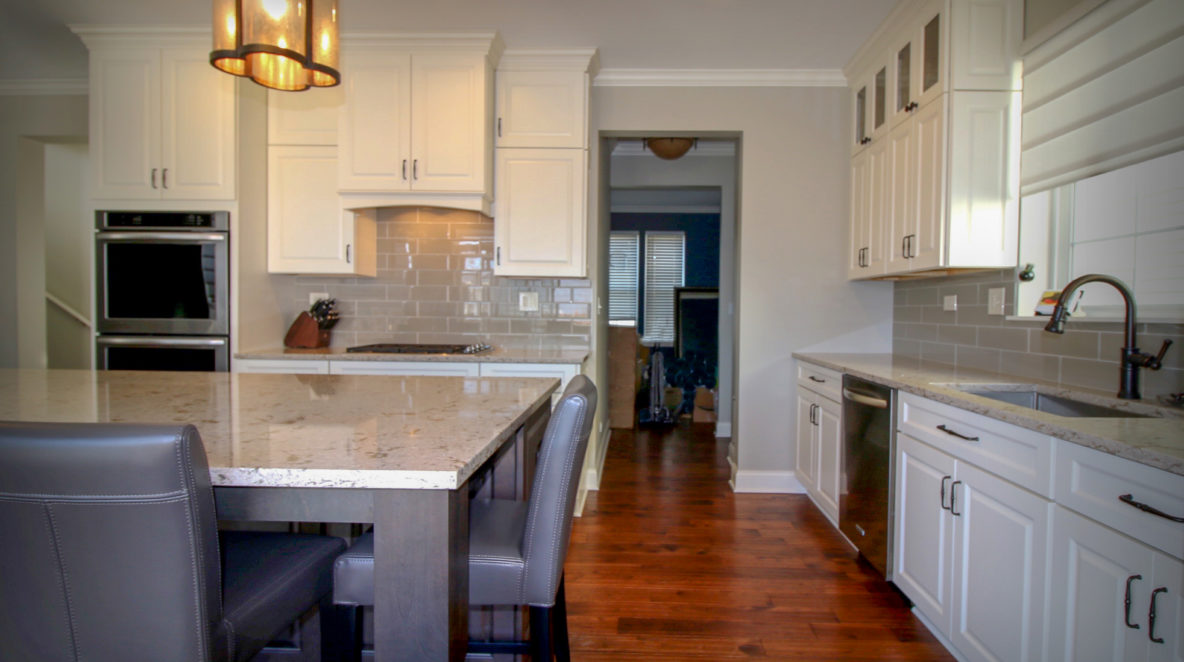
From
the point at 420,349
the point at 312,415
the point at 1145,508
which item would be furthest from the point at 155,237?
the point at 1145,508

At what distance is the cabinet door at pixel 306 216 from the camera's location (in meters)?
3.42

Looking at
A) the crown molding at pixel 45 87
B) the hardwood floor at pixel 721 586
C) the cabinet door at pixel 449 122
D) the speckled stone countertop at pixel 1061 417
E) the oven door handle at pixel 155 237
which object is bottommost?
the hardwood floor at pixel 721 586

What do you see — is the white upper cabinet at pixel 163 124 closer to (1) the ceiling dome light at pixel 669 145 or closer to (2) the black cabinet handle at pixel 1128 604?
(1) the ceiling dome light at pixel 669 145

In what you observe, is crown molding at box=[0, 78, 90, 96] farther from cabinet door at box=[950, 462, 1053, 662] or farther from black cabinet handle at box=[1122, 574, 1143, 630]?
black cabinet handle at box=[1122, 574, 1143, 630]

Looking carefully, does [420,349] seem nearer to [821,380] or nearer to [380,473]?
[821,380]

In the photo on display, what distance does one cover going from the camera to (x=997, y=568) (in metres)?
1.68

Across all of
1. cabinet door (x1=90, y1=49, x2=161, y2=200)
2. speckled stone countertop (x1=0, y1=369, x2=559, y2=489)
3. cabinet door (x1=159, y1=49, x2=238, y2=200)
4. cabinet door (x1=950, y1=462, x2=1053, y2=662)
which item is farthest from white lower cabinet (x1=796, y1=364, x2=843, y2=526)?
cabinet door (x1=90, y1=49, x2=161, y2=200)

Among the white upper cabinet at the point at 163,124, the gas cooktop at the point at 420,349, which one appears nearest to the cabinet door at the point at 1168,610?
the gas cooktop at the point at 420,349

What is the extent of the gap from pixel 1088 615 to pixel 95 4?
14.2ft

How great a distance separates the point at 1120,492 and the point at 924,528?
926 mm

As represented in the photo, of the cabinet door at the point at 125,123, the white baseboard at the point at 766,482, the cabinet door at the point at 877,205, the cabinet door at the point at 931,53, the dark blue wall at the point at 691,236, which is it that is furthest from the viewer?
the dark blue wall at the point at 691,236

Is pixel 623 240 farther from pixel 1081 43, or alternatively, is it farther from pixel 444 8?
pixel 1081 43

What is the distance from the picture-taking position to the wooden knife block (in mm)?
3506

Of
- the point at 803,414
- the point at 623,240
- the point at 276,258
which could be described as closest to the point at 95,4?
the point at 276,258
